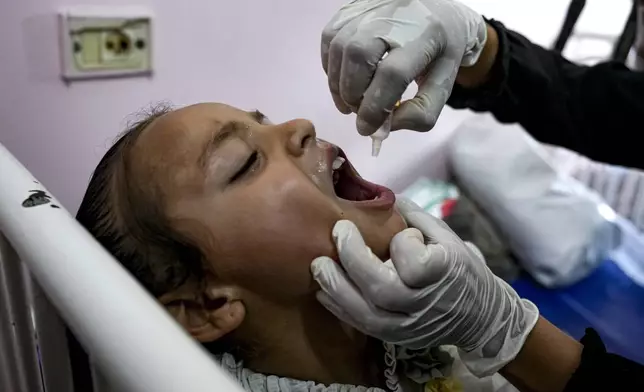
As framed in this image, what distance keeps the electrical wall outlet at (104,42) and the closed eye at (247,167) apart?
571 millimetres

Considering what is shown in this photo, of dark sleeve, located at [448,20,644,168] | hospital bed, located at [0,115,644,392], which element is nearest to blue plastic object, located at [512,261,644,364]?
dark sleeve, located at [448,20,644,168]

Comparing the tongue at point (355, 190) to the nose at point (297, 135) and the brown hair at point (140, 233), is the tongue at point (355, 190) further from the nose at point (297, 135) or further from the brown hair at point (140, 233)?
the brown hair at point (140, 233)

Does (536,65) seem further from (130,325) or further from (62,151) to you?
(130,325)

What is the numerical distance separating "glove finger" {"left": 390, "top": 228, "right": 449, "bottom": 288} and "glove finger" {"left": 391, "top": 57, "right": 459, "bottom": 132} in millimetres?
209

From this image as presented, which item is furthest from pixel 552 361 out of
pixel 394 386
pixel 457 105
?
pixel 457 105

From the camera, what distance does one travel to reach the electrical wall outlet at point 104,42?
1.15 m

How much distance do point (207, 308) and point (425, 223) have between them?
1.05ft

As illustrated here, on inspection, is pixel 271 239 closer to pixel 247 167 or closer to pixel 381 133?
pixel 247 167

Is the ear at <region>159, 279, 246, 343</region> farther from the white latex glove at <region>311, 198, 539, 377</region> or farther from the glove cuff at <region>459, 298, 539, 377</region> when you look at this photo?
the glove cuff at <region>459, 298, 539, 377</region>

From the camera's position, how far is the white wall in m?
1.13

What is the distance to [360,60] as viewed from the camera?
33.4 inches

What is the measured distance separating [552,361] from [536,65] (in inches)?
28.7

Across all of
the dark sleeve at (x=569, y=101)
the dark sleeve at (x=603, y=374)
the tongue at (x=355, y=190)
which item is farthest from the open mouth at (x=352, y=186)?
the dark sleeve at (x=569, y=101)

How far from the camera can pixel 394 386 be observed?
855 mm
